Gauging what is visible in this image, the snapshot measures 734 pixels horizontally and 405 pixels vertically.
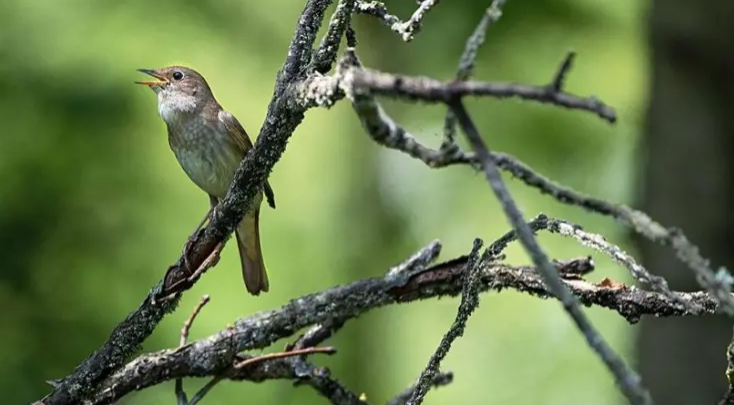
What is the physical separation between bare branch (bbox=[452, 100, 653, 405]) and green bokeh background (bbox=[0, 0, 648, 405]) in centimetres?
301

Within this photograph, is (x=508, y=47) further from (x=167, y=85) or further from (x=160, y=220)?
(x=167, y=85)

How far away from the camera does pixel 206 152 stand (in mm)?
3322

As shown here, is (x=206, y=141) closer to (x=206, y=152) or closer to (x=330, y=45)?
(x=206, y=152)

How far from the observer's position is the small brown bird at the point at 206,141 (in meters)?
3.32

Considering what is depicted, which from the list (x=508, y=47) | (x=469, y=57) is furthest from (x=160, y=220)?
(x=469, y=57)

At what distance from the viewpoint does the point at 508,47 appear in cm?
610

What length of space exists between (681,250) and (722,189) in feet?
10.5

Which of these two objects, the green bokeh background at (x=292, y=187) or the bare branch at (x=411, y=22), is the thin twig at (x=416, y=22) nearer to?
the bare branch at (x=411, y=22)

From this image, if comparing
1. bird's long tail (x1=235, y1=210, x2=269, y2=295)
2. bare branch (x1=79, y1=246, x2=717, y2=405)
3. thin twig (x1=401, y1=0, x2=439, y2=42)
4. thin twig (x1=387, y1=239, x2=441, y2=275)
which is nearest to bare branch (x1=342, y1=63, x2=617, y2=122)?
thin twig (x1=401, y1=0, x2=439, y2=42)

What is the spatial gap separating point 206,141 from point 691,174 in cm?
Result: 195

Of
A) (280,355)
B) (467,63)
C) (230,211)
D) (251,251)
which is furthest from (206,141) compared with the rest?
(467,63)

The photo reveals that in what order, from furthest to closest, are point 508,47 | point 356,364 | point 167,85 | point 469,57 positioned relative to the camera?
point 356,364, point 508,47, point 167,85, point 469,57

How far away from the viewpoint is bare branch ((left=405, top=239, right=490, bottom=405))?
59.0 inches

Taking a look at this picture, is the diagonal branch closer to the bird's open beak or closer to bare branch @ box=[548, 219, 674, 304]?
bare branch @ box=[548, 219, 674, 304]
